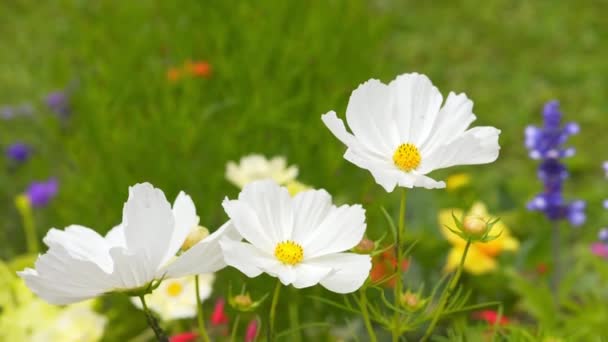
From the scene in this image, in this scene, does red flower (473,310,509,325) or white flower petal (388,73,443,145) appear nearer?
white flower petal (388,73,443,145)

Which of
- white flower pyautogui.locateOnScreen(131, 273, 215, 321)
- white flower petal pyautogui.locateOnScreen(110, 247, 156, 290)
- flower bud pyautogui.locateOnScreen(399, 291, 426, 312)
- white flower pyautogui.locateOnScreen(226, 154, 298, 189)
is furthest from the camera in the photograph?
white flower pyautogui.locateOnScreen(226, 154, 298, 189)

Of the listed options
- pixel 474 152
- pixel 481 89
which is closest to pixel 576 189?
pixel 481 89

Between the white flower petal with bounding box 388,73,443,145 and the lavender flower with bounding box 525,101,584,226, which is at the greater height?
the lavender flower with bounding box 525,101,584,226

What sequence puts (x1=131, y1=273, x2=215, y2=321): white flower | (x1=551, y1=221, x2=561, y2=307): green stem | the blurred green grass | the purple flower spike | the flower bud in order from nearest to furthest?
the flower bud < (x1=131, y1=273, x2=215, y2=321): white flower < (x1=551, y1=221, x2=561, y2=307): green stem < the blurred green grass < the purple flower spike

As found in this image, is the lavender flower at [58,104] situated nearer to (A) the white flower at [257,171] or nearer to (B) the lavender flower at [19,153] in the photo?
(B) the lavender flower at [19,153]

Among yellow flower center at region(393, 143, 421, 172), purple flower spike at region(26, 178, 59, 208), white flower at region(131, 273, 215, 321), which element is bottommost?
yellow flower center at region(393, 143, 421, 172)

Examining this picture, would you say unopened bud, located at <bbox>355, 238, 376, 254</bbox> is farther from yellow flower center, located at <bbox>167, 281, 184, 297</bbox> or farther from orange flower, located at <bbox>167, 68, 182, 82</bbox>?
orange flower, located at <bbox>167, 68, 182, 82</bbox>

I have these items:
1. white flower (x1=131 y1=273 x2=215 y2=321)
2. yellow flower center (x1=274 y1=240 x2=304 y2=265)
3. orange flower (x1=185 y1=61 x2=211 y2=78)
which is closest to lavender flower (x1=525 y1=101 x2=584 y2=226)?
white flower (x1=131 y1=273 x2=215 y2=321)
